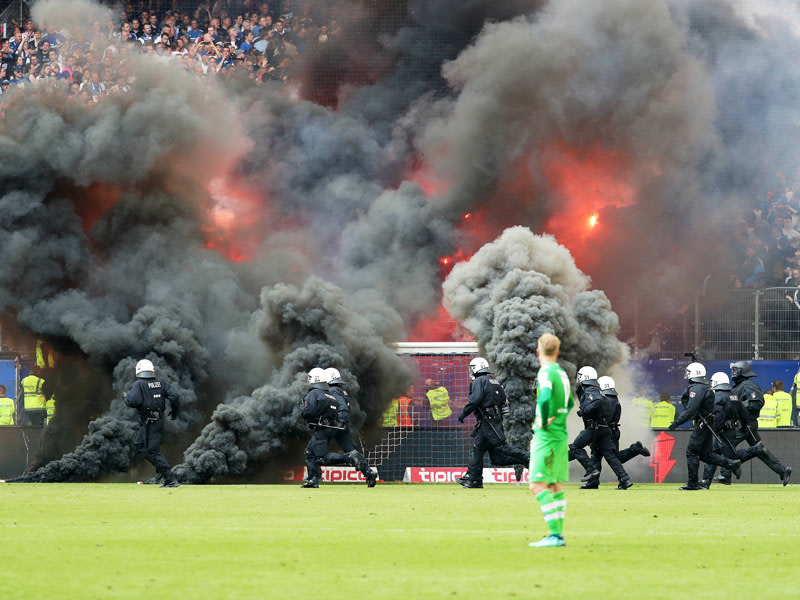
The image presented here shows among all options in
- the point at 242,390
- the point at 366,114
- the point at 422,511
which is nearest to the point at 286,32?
the point at 366,114

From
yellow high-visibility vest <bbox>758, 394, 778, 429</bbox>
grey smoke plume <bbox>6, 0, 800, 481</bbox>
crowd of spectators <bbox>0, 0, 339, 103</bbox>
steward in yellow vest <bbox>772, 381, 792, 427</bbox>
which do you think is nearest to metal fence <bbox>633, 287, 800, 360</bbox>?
steward in yellow vest <bbox>772, 381, 792, 427</bbox>

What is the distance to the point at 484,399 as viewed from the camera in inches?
813

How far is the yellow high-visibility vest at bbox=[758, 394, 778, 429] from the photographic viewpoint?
24.7 m

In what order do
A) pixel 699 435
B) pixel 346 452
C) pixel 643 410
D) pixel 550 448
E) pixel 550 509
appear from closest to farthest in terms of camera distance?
pixel 550 509 → pixel 550 448 → pixel 699 435 → pixel 346 452 → pixel 643 410

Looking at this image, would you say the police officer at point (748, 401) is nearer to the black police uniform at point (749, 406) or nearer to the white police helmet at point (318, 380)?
the black police uniform at point (749, 406)

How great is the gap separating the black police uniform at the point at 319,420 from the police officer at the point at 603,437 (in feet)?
14.2

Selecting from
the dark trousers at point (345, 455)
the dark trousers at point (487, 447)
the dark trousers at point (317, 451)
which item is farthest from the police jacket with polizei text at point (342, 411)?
the dark trousers at point (487, 447)

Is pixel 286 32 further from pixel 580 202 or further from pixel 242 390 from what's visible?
pixel 242 390

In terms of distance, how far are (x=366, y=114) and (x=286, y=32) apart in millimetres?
3539

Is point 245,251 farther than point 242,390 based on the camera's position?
Yes

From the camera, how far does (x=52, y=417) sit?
26.0 metres

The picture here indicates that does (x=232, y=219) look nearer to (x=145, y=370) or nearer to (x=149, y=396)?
(x=145, y=370)

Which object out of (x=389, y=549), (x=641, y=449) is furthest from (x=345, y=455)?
(x=389, y=549)

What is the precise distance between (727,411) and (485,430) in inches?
173
